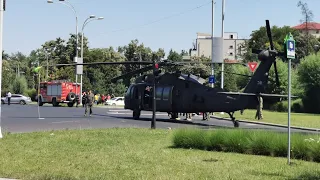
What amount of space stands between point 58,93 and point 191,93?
3051 cm

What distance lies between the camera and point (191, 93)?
2683 cm

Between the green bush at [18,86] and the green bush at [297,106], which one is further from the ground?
the green bush at [18,86]

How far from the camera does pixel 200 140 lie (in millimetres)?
13328

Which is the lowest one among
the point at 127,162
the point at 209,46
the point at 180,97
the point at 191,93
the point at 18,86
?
the point at 127,162

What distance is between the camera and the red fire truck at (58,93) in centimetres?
5353

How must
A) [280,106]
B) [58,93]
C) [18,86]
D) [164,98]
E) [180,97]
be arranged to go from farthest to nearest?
[18,86] < [280,106] < [58,93] < [164,98] < [180,97]

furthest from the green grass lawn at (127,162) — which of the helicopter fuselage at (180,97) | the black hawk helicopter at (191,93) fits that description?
the helicopter fuselage at (180,97)

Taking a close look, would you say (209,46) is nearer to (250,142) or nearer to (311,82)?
(311,82)

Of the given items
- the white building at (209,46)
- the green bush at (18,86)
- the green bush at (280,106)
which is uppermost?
the white building at (209,46)

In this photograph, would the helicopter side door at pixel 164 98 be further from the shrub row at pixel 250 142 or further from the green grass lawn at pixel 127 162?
the shrub row at pixel 250 142

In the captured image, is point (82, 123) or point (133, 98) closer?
point (82, 123)

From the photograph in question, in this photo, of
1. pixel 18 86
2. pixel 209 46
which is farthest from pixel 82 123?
pixel 209 46

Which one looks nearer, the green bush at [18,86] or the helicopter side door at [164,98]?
the helicopter side door at [164,98]

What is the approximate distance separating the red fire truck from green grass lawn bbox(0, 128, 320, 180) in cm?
3892
